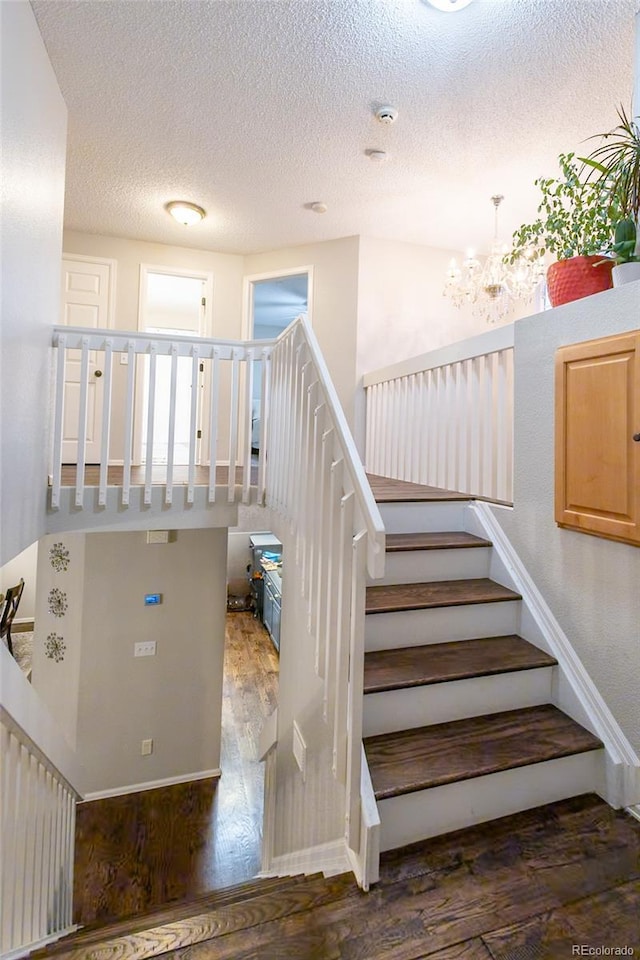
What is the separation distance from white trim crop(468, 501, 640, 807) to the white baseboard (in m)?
0.98

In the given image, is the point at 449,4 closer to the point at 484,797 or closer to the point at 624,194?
the point at 624,194

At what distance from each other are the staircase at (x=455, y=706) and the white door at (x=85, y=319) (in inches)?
140

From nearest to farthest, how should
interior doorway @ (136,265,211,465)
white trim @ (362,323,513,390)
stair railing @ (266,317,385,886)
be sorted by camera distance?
1. stair railing @ (266,317,385,886)
2. white trim @ (362,323,513,390)
3. interior doorway @ (136,265,211,465)

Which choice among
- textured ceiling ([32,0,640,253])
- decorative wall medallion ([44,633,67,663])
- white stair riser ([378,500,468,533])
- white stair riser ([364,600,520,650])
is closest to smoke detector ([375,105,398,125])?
textured ceiling ([32,0,640,253])

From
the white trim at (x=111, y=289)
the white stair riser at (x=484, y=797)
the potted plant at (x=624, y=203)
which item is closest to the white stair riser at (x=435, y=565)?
the white stair riser at (x=484, y=797)

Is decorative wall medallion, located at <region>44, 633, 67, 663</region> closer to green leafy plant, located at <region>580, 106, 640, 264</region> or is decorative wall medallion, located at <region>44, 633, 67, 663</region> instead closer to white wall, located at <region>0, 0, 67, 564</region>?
white wall, located at <region>0, 0, 67, 564</region>

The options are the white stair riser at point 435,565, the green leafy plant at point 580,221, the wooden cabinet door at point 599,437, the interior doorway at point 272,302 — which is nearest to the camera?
the wooden cabinet door at point 599,437

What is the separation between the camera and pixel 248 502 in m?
3.04

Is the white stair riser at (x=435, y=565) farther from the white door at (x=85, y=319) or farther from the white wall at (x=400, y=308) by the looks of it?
the white door at (x=85, y=319)

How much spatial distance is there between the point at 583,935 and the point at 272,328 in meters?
8.16

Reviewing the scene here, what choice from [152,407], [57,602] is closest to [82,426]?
[152,407]

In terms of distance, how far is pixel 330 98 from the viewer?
9.02 feet

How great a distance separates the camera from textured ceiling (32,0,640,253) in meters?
2.26

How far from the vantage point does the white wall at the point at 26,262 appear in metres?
1.97
